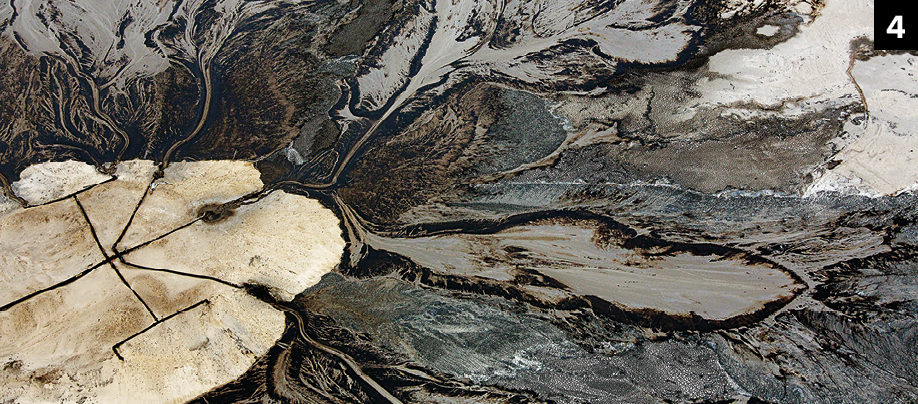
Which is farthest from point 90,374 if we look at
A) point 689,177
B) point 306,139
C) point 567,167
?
point 689,177

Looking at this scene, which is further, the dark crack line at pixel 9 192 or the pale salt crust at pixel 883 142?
the dark crack line at pixel 9 192

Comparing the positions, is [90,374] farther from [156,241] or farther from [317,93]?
[317,93]

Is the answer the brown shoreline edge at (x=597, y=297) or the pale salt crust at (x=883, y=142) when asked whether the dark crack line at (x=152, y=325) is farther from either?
the pale salt crust at (x=883, y=142)

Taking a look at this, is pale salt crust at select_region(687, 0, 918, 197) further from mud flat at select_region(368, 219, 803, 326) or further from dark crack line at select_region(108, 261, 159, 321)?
dark crack line at select_region(108, 261, 159, 321)

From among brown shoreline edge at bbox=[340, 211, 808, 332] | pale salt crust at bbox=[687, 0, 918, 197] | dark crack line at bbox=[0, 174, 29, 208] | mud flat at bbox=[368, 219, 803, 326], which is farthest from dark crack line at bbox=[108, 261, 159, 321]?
pale salt crust at bbox=[687, 0, 918, 197]

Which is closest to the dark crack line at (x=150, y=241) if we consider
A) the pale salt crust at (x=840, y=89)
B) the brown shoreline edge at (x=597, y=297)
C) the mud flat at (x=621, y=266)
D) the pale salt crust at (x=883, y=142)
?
the brown shoreline edge at (x=597, y=297)

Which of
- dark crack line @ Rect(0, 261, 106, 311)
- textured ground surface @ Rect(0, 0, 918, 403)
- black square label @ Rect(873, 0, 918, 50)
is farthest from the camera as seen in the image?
black square label @ Rect(873, 0, 918, 50)

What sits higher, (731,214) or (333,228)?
(333,228)
